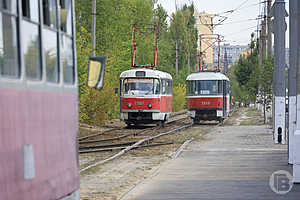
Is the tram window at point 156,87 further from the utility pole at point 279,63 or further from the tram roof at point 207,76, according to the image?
the utility pole at point 279,63

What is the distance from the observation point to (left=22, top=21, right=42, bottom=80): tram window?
5.61 metres

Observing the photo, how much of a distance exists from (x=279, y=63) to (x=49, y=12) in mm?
15777

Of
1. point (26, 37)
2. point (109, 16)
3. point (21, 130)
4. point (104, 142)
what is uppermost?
point (109, 16)

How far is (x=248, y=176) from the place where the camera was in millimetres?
13828

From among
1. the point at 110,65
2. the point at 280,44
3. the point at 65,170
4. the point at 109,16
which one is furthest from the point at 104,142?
the point at 109,16

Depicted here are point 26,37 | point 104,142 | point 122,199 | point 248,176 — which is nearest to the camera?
point 26,37

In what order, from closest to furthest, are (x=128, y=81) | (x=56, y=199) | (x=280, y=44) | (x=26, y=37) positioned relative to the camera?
1. (x=26, y=37)
2. (x=56, y=199)
3. (x=280, y=44)
4. (x=128, y=81)

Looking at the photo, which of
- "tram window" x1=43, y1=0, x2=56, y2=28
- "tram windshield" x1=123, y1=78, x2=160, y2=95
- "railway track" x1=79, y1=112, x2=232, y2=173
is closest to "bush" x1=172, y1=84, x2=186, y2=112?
"tram windshield" x1=123, y1=78, x2=160, y2=95

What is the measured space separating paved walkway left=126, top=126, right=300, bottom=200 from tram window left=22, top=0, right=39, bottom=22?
564 centimetres

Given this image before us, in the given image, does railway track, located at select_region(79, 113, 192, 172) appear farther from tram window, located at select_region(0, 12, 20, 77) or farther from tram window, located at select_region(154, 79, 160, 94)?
tram window, located at select_region(0, 12, 20, 77)

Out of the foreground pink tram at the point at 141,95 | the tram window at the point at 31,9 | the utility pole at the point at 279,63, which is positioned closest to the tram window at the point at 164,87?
the foreground pink tram at the point at 141,95

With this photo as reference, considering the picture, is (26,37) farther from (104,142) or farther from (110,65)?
(110,65)

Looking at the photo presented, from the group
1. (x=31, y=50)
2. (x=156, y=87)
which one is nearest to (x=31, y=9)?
(x=31, y=50)

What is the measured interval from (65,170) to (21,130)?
4.82ft
